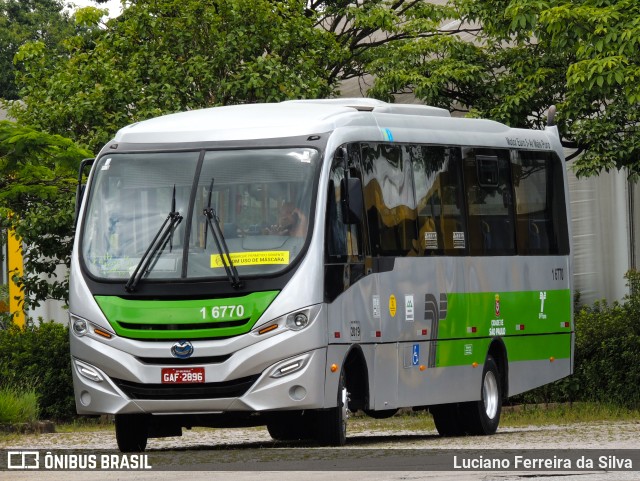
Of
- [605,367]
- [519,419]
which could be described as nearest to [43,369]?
[519,419]

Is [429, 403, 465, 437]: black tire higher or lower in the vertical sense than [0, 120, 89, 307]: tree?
lower

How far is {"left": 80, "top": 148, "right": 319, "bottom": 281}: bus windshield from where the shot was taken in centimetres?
1509

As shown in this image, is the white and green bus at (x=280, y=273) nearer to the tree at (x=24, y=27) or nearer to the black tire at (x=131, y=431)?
the black tire at (x=131, y=431)

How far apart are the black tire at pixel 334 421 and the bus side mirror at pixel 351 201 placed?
1379 mm

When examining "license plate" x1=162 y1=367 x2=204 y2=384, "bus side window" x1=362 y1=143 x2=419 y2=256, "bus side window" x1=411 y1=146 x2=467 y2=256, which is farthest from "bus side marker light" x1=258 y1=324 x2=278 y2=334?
"bus side window" x1=411 y1=146 x2=467 y2=256

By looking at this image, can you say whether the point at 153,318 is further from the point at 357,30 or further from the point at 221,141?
the point at 357,30

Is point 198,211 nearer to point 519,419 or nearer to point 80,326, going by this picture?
point 80,326

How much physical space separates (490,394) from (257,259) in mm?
4643

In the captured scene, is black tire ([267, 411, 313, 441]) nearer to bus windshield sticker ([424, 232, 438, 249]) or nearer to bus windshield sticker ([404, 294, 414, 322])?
bus windshield sticker ([404, 294, 414, 322])

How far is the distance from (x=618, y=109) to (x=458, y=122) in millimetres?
6746

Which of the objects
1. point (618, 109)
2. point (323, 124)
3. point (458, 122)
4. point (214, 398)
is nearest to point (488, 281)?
point (458, 122)

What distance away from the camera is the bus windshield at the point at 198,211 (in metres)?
15.1

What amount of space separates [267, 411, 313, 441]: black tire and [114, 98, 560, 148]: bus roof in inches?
100

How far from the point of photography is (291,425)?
17.2 meters
